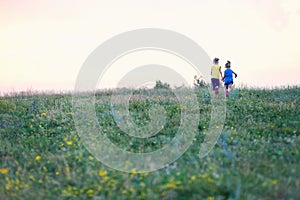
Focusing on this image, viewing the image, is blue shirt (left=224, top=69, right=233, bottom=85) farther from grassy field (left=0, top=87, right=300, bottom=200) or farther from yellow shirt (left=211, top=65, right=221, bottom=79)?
grassy field (left=0, top=87, right=300, bottom=200)

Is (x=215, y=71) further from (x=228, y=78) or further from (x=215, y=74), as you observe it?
(x=228, y=78)

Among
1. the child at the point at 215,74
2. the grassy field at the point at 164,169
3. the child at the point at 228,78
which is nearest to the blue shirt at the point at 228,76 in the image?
the child at the point at 228,78

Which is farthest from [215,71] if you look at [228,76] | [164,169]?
[164,169]

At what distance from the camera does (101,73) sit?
14.5 m

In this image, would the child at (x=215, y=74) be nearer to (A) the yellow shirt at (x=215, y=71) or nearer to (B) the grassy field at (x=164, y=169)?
(A) the yellow shirt at (x=215, y=71)

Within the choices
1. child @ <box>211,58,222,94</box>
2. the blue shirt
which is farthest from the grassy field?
child @ <box>211,58,222,94</box>

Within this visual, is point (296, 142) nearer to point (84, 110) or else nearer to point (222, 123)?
point (222, 123)

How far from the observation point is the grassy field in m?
7.75

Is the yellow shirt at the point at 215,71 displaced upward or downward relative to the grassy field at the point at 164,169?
upward

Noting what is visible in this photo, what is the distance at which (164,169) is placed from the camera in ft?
29.6

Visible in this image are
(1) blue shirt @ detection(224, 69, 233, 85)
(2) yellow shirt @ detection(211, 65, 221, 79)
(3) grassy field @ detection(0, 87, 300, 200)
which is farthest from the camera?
(2) yellow shirt @ detection(211, 65, 221, 79)

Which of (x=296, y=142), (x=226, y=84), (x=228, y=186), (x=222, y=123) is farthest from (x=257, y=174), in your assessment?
(x=226, y=84)

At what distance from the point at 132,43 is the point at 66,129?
3.89 metres

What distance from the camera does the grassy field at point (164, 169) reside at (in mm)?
7754
